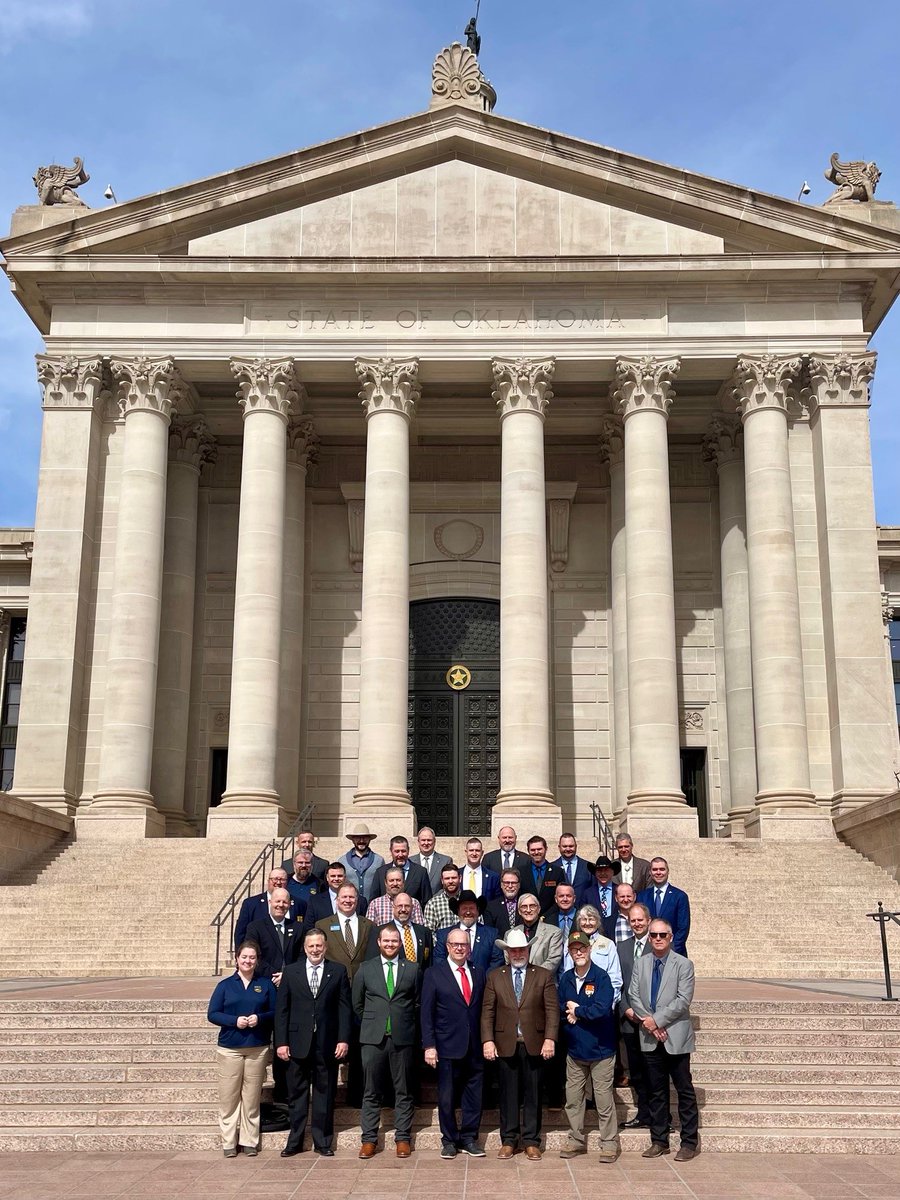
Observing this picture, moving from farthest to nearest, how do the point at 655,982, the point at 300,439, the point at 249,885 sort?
1. the point at 300,439
2. the point at 249,885
3. the point at 655,982

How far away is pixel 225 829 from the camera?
91.6 ft

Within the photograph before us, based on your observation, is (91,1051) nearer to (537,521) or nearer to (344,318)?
(537,521)

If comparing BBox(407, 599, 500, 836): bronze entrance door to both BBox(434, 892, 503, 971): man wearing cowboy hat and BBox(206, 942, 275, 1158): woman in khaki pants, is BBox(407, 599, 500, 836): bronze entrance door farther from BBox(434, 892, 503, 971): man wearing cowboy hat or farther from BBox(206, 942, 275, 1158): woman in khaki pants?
BBox(206, 942, 275, 1158): woman in khaki pants

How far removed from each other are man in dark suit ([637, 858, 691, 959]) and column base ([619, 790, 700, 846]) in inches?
542

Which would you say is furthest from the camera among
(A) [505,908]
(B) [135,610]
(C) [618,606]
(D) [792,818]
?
(C) [618,606]

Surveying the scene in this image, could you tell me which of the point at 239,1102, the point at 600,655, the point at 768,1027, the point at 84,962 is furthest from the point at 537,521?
the point at 239,1102

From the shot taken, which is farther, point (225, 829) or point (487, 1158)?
point (225, 829)

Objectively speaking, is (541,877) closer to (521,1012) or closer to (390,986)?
(521,1012)

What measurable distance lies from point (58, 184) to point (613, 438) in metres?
15.8

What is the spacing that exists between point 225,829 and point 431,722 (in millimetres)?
8155

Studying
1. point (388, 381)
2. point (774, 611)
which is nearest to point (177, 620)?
point (388, 381)

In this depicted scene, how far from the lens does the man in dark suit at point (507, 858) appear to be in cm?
1556

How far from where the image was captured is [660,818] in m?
Result: 27.9

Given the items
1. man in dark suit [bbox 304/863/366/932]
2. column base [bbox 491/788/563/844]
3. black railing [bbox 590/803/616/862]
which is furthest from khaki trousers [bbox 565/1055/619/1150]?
column base [bbox 491/788/563/844]
